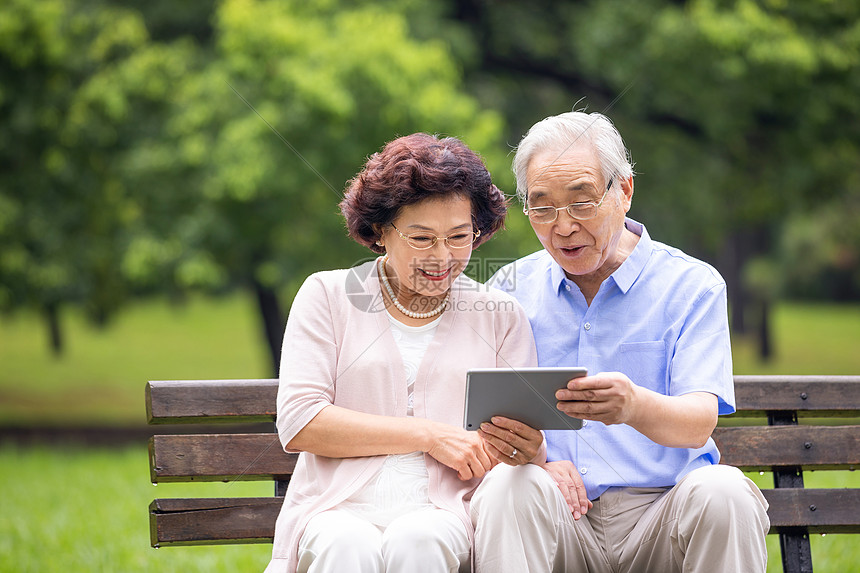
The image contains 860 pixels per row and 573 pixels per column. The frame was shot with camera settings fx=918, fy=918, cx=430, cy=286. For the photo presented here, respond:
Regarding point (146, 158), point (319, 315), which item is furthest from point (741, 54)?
point (319, 315)

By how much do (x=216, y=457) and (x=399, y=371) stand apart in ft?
2.55

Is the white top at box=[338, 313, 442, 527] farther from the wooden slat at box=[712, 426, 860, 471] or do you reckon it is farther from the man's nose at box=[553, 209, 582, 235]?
the wooden slat at box=[712, 426, 860, 471]

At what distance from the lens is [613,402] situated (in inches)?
95.8

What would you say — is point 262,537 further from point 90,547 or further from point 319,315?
point 90,547

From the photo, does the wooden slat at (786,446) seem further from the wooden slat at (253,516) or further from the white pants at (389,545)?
the white pants at (389,545)

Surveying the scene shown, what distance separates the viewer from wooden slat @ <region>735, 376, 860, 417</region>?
3252mm

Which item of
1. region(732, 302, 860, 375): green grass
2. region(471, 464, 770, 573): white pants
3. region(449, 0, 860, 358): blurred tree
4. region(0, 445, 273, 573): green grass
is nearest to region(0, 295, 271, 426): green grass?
region(0, 445, 273, 573): green grass

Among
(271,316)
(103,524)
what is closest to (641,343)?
(103,524)

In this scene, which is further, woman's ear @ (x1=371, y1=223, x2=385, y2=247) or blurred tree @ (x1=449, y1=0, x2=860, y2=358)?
blurred tree @ (x1=449, y1=0, x2=860, y2=358)

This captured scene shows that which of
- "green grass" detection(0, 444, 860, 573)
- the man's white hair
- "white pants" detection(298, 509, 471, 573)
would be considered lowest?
"green grass" detection(0, 444, 860, 573)

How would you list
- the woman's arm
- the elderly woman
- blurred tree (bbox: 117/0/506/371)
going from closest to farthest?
1. the elderly woman
2. the woman's arm
3. blurred tree (bbox: 117/0/506/371)

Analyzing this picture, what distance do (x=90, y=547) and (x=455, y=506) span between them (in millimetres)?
3191

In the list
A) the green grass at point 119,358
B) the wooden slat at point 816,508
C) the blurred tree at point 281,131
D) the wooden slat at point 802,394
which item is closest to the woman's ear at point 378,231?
the wooden slat at point 802,394

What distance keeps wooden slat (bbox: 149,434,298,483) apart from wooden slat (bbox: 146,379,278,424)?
7 centimetres
